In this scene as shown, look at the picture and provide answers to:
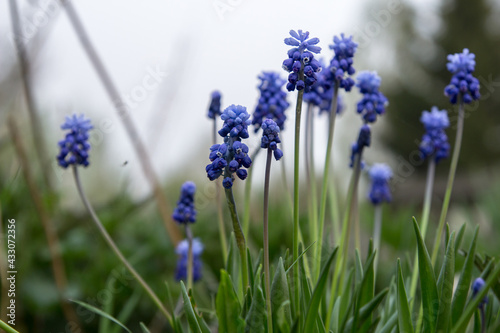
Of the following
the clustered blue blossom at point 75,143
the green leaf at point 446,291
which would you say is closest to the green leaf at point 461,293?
the green leaf at point 446,291

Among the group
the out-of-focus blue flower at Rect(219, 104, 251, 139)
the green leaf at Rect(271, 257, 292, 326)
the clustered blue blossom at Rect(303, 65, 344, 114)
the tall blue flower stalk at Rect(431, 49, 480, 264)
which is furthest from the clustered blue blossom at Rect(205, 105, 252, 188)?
the tall blue flower stalk at Rect(431, 49, 480, 264)

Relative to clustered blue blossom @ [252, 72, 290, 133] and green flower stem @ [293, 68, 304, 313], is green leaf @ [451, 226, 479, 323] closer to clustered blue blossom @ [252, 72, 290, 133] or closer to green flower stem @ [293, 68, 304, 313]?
green flower stem @ [293, 68, 304, 313]

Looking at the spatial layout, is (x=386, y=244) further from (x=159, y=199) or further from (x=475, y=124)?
(x=475, y=124)

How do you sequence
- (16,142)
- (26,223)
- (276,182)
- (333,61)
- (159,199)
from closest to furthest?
(333,61), (16,142), (159,199), (26,223), (276,182)

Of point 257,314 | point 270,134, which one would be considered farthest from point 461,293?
point 270,134

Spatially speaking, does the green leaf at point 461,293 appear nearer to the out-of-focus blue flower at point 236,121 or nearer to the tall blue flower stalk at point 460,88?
the tall blue flower stalk at point 460,88

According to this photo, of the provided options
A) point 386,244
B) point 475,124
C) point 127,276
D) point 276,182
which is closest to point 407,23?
point 475,124

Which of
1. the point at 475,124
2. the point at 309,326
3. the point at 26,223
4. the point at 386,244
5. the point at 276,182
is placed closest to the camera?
the point at 309,326
